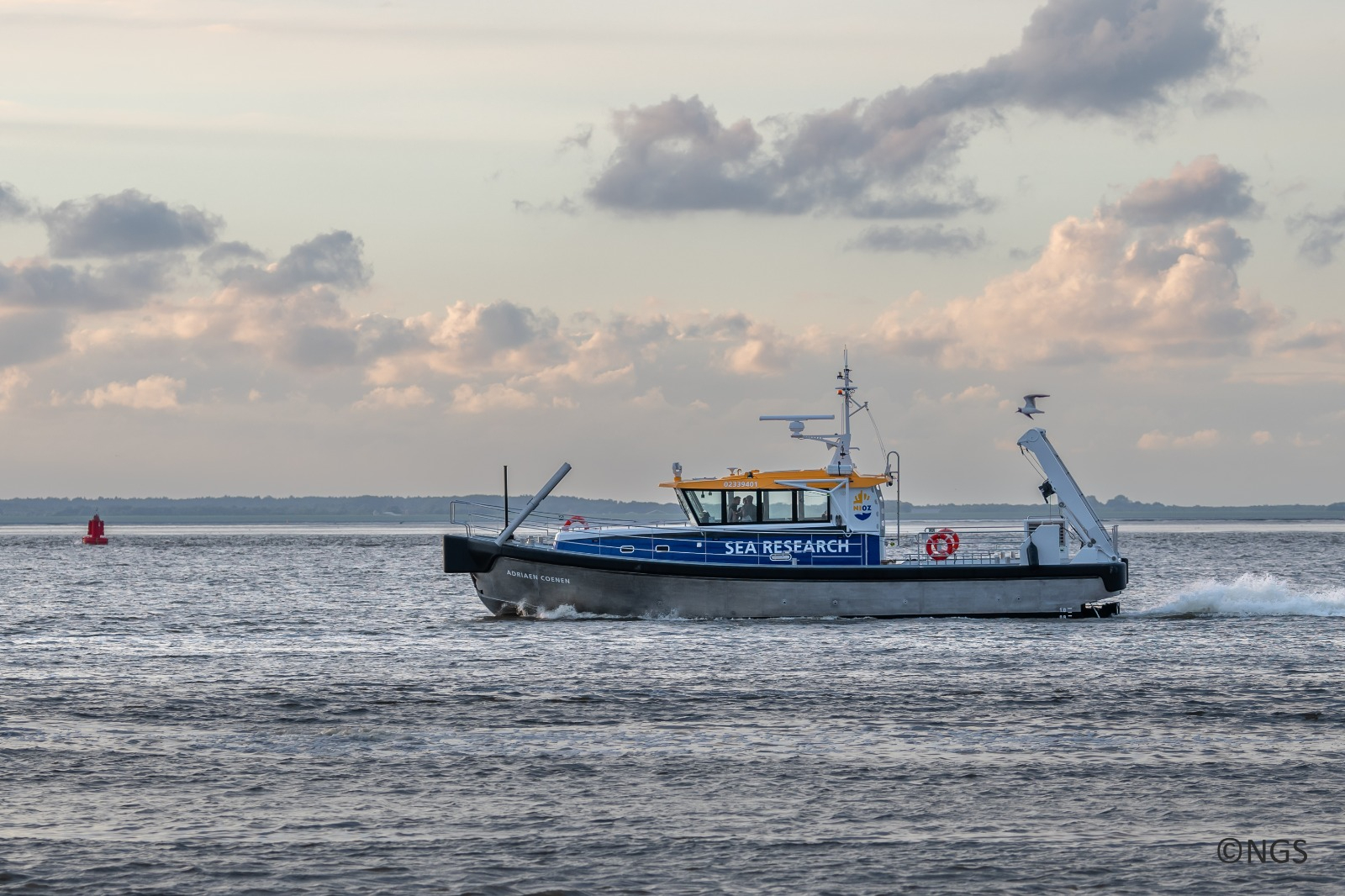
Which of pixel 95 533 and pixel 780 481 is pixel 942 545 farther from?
pixel 95 533

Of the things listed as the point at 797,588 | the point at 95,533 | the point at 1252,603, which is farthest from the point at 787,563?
the point at 95,533

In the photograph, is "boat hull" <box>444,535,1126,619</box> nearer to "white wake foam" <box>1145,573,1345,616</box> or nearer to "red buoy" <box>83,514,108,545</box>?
"white wake foam" <box>1145,573,1345,616</box>

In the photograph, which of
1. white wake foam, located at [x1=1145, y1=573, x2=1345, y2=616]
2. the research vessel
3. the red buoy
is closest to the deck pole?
the research vessel

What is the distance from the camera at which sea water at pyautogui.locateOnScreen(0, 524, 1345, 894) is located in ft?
41.3

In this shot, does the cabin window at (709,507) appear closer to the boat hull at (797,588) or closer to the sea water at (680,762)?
the boat hull at (797,588)

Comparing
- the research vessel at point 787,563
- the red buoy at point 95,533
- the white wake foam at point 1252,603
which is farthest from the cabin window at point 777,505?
the red buoy at point 95,533

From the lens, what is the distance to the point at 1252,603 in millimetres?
43594

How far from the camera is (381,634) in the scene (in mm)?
37281

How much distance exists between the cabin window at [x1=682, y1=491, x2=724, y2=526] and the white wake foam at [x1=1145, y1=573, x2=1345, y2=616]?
14160 mm

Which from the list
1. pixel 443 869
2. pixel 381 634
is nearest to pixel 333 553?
pixel 381 634

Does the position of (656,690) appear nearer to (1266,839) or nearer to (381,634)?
(1266,839)

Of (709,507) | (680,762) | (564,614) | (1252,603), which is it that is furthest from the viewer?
(1252,603)

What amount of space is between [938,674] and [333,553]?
115 metres

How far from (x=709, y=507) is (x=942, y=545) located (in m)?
5.94
